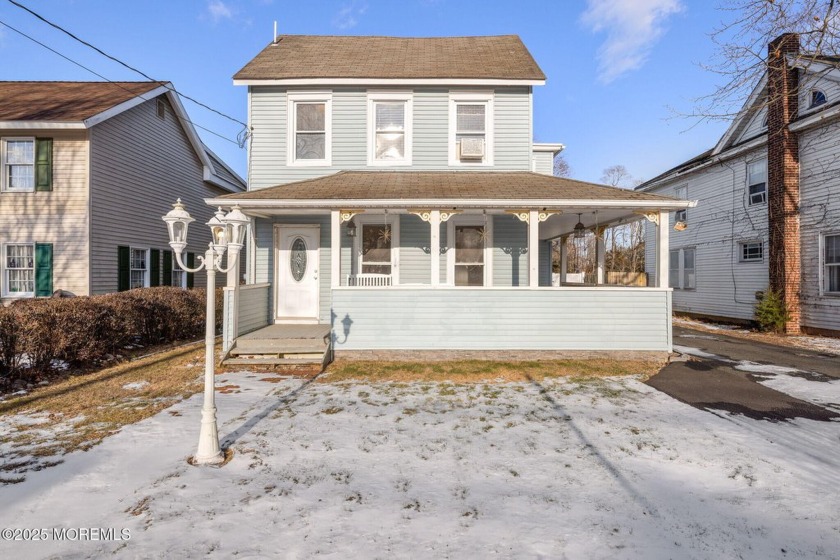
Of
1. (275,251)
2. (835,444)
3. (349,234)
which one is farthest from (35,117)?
(835,444)

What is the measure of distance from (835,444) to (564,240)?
9.77 m

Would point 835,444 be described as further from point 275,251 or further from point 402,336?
point 275,251

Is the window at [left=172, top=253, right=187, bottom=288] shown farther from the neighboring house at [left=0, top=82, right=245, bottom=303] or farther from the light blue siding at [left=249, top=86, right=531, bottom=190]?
the light blue siding at [left=249, top=86, right=531, bottom=190]

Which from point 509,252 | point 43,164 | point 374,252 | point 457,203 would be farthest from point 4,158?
point 509,252

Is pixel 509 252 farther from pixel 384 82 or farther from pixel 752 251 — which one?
pixel 752 251

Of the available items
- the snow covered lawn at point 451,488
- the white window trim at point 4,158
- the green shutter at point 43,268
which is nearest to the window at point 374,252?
the snow covered lawn at point 451,488

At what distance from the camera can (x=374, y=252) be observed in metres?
9.20

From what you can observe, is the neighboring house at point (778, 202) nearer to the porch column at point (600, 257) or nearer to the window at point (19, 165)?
the porch column at point (600, 257)

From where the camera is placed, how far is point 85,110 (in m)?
11.0

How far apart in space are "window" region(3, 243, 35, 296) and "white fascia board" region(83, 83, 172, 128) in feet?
12.5

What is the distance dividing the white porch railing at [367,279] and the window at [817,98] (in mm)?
13308

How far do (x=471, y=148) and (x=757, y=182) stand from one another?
A: 1076cm

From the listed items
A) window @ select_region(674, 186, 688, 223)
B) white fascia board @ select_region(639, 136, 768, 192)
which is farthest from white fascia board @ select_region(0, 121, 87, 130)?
window @ select_region(674, 186, 688, 223)

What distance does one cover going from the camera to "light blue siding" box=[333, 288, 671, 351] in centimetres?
755
